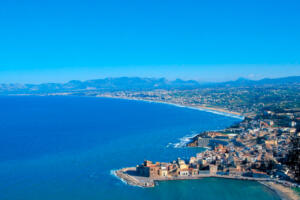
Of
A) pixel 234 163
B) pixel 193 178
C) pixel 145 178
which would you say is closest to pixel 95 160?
pixel 145 178

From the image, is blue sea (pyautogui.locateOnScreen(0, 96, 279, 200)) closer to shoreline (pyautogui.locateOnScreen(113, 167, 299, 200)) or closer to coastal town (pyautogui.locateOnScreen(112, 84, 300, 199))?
shoreline (pyautogui.locateOnScreen(113, 167, 299, 200))

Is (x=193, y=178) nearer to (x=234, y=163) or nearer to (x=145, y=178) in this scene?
(x=145, y=178)

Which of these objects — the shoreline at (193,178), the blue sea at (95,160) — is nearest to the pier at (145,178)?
the shoreline at (193,178)

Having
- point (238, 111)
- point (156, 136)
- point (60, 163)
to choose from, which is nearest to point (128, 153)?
point (60, 163)

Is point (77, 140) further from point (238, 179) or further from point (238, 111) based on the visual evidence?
point (238, 111)

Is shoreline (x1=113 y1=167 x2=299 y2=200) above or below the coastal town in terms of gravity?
below

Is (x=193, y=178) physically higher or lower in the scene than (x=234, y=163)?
lower

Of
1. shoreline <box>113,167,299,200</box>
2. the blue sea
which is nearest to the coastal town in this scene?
shoreline <box>113,167,299,200</box>

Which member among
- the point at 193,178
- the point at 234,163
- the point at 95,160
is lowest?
the point at 193,178
